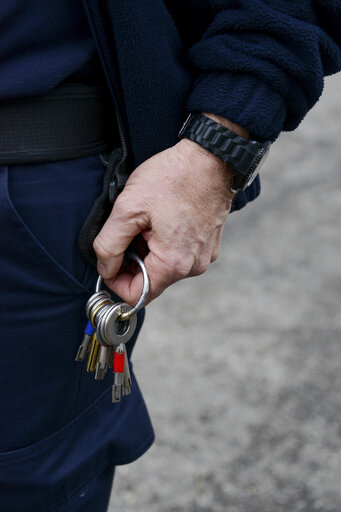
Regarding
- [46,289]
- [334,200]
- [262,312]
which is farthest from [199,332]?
[46,289]

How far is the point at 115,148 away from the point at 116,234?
0.54 feet

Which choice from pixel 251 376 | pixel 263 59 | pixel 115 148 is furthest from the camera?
pixel 251 376

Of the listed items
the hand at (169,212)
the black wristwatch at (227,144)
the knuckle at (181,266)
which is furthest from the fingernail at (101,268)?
the black wristwatch at (227,144)

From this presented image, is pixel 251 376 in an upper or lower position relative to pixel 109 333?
lower

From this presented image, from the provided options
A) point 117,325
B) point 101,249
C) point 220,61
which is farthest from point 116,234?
point 220,61

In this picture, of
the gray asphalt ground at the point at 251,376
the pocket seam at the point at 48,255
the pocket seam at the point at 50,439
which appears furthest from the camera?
the gray asphalt ground at the point at 251,376

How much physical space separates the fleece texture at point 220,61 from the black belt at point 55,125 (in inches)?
2.0

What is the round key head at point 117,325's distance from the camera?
969mm

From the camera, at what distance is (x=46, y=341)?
3.33ft

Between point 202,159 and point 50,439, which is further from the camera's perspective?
point 50,439

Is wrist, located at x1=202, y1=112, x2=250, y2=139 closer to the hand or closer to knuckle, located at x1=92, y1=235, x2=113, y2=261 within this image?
the hand

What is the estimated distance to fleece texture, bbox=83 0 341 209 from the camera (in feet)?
3.10

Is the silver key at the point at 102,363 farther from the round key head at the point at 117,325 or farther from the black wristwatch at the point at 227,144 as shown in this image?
the black wristwatch at the point at 227,144

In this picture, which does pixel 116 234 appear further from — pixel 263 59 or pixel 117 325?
pixel 263 59
